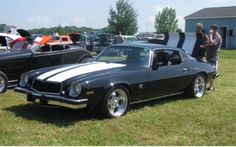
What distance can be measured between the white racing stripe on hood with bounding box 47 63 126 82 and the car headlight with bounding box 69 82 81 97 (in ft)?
0.92

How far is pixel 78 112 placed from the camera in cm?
779

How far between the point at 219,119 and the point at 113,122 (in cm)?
192

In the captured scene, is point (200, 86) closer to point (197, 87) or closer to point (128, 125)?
point (197, 87)

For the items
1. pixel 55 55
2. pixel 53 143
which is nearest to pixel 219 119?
pixel 53 143

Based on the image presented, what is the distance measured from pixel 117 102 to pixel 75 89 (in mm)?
910

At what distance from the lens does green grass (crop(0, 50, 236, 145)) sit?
238 inches

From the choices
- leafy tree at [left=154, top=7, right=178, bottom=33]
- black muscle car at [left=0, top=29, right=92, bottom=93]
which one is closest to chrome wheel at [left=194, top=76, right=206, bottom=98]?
black muscle car at [left=0, top=29, right=92, bottom=93]

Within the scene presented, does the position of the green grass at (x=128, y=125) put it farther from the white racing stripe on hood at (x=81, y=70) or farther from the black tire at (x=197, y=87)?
the white racing stripe on hood at (x=81, y=70)

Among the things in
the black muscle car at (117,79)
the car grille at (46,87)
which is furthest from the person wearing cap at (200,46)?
the car grille at (46,87)

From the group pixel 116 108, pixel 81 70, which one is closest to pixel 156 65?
pixel 116 108

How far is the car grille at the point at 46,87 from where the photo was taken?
7.16m

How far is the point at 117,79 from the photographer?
7.39 metres

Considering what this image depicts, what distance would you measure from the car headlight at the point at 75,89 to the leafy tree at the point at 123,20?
50465 mm

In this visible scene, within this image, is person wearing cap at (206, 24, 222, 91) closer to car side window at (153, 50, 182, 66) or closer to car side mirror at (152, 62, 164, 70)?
car side window at (153, 50, 182, 66)
